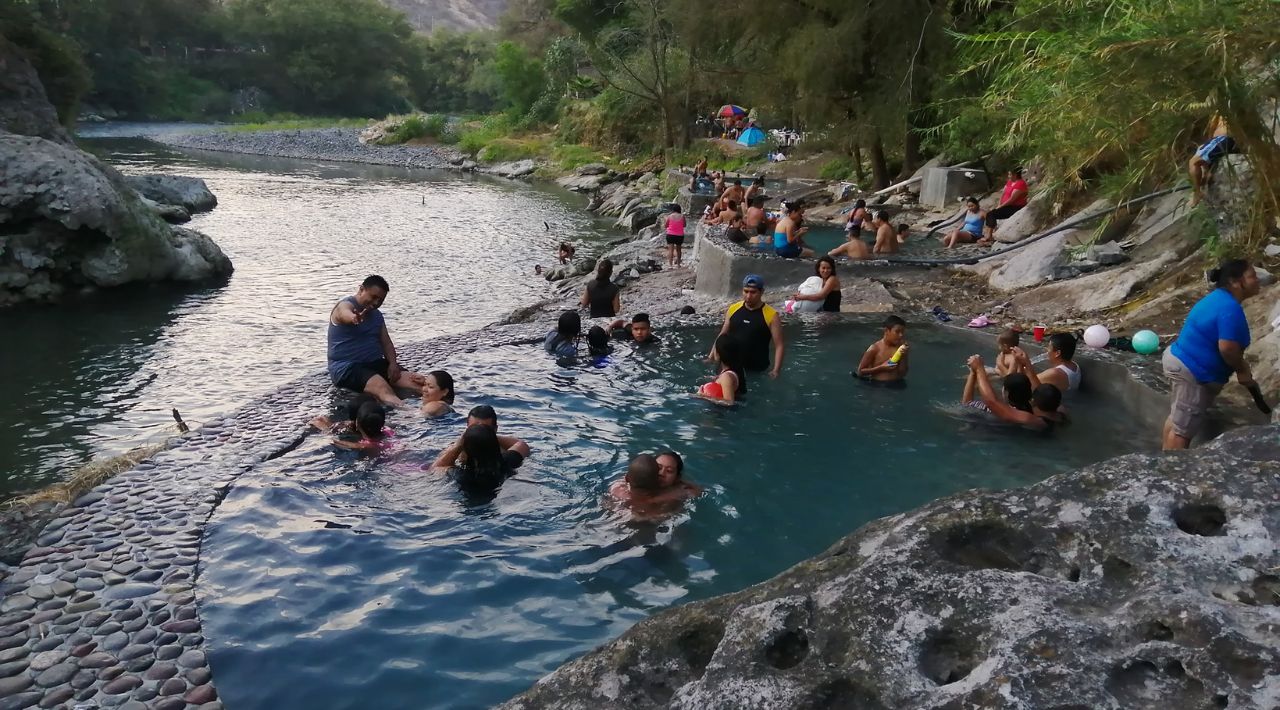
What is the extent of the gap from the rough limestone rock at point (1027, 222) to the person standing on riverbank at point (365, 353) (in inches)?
474

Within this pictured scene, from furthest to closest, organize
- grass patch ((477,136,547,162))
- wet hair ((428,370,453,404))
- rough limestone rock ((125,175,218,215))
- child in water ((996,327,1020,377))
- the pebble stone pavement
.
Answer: grass patch ((477,136,547,162)) < rough limestone rock ((125,175,218,215)) < wet hair ((428,370,453,404)) < child in water ((996,327,1020,377)) < the pebble stone pavement

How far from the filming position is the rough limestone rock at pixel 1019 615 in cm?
305

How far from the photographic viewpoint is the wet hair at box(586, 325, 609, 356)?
1182 cm

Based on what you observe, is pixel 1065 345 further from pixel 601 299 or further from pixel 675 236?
pixel 675 236

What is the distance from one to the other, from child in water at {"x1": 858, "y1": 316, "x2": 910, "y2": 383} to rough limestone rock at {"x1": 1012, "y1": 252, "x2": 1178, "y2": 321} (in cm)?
341

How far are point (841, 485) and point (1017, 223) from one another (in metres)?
11.9

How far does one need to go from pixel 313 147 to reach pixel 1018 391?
196 ft

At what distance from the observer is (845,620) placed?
139 inches

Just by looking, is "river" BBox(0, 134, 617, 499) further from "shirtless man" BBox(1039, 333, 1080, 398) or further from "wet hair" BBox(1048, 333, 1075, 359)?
"wet hair" BBox(1048, 333, 1075, 359)

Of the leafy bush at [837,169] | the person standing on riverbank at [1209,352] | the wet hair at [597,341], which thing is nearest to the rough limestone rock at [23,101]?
the wet hair at [597,341]

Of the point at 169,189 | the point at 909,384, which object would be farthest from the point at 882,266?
the point at 169,189

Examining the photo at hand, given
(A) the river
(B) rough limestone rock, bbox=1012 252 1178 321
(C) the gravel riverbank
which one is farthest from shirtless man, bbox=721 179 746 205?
(C) the gravel riverbank

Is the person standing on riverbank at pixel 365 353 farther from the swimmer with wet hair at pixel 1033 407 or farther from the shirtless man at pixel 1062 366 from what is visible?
the shirtless man at pixel 1062 366

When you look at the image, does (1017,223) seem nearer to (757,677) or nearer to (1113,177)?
(1113,177)
